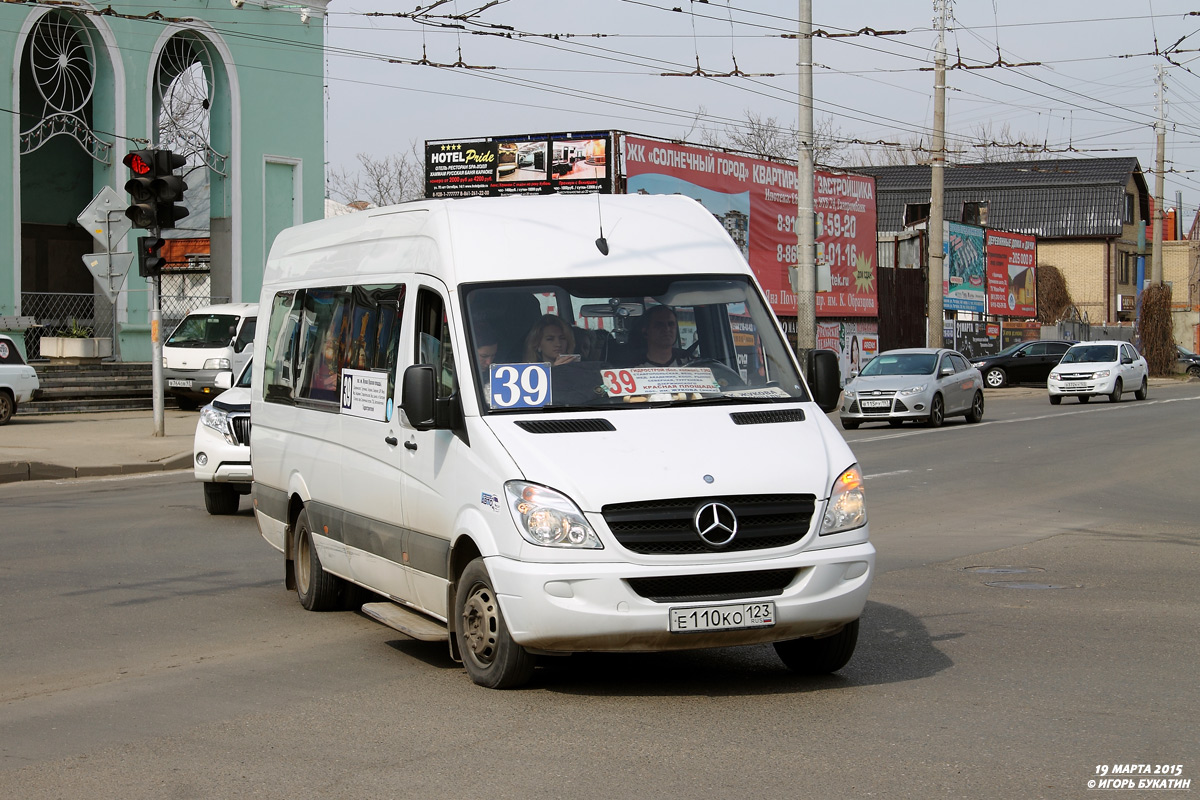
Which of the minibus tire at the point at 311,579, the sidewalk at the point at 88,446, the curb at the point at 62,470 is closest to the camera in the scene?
the minibus tire at the point at 311,579

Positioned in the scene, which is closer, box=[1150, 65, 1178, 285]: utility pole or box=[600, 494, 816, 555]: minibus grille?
box=[600, 494, 816, 555]: minibus grille

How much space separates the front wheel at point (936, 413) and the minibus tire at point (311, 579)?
1936cm

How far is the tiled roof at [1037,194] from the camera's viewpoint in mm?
76125

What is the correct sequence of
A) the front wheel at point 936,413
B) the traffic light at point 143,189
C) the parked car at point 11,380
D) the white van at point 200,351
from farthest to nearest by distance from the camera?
1. the white van at point 200,351
2. the front wheel at point 936,413
3. the parked car at point 11,380
4. the traffic light at point 143,189

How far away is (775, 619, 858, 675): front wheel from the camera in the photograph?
671 cm

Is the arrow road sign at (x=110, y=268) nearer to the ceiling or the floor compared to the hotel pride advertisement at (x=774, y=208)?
nearer to the floor

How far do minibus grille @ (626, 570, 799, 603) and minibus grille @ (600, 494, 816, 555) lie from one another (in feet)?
0.39

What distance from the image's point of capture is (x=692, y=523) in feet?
20.1

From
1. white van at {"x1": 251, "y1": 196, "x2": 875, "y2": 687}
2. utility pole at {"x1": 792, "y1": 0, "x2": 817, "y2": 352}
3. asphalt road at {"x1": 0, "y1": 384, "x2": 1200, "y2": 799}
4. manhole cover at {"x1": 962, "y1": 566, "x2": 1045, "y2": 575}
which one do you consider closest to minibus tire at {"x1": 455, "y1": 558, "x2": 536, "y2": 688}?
white van at {"x1": 251, "y1": 196, "x2": 875, "y2": 687}

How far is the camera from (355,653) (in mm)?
7582

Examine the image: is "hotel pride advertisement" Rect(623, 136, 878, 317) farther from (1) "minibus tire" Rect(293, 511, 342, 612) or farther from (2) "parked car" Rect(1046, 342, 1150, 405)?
(1) "minibus tire" Rect(293, 511, 342, 612)

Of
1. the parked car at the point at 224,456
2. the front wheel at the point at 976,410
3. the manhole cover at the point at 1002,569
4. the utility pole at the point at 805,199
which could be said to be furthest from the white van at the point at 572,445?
the front wheel at the point at 976,410

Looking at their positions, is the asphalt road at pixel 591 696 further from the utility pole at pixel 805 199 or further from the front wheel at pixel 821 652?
the utility pole at pixel 805 199

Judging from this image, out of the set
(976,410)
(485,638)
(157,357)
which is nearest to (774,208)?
(976,410)
